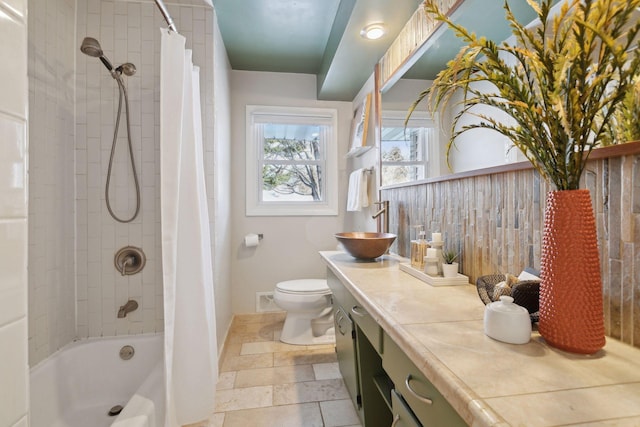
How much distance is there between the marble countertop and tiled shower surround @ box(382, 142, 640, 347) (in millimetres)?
130

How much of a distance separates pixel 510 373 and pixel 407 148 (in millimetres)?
1335

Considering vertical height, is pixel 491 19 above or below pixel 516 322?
above

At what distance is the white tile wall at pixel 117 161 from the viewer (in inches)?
72.4

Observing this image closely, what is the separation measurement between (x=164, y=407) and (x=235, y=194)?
76.0 inches

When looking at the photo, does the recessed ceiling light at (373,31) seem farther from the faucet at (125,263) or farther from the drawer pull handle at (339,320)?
the faucet at (125,263)

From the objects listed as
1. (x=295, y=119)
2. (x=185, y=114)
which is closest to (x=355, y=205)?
(x=295, y=119)

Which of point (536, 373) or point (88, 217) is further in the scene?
point (88, 217)

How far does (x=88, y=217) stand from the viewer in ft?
6.09

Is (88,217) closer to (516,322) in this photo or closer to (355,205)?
(355,205)

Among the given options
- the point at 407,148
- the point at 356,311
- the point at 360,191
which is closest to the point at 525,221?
the point at 356,311

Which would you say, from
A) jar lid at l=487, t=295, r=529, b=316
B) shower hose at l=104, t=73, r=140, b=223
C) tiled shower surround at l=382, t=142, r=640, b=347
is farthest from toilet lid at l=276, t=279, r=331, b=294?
jar lid at l=487, t=295, r=529, b=316

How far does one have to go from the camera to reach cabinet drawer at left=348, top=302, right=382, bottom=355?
3.08 feet

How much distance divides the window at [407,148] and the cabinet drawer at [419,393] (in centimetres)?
93

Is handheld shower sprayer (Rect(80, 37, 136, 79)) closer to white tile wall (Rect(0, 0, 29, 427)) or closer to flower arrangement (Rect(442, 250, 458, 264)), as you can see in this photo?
white tile wall (Rect(0, 0, 29, 427))
